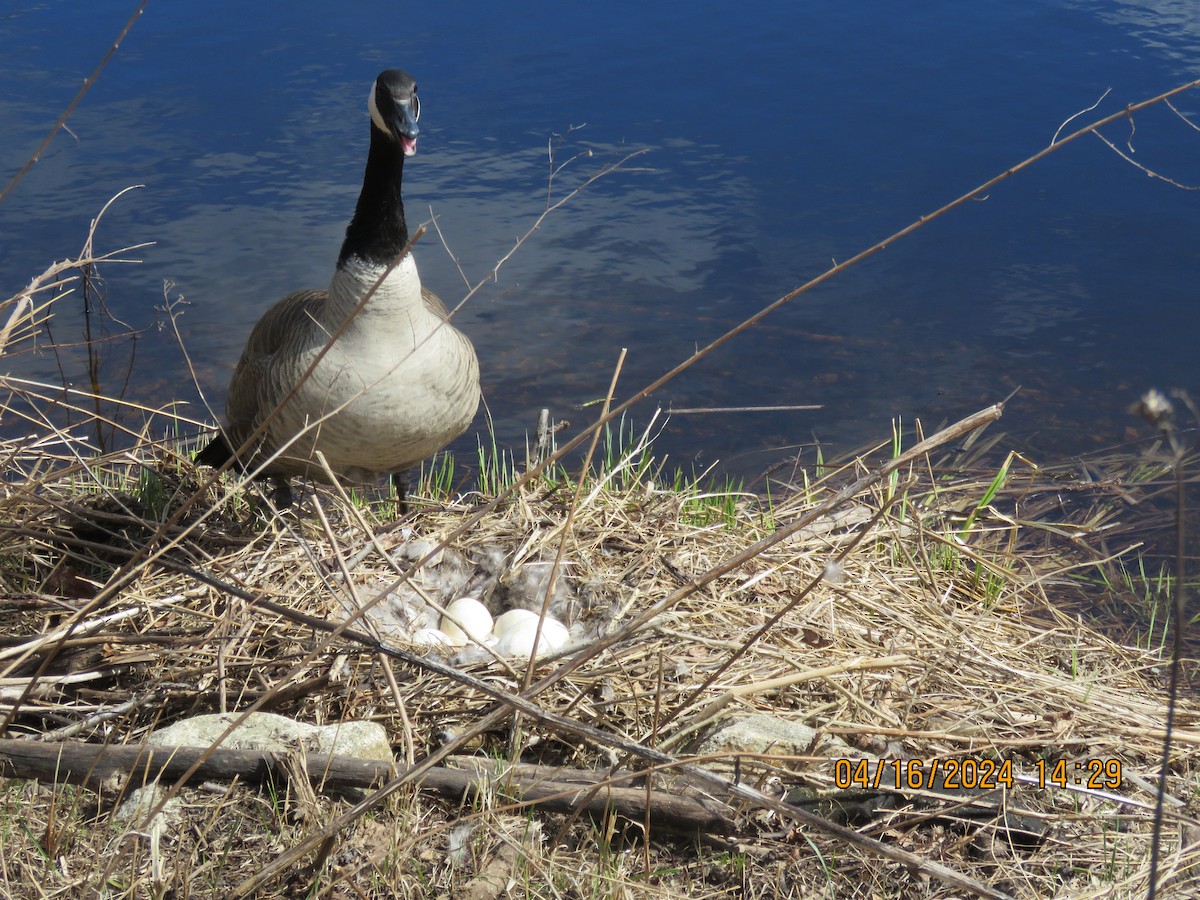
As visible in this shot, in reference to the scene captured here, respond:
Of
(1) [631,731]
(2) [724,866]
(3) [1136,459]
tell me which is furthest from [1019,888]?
(3) [1136,459]

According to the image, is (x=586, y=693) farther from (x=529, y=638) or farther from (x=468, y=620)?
(x=468, y=620)

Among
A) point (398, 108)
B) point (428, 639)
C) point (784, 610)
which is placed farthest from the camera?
point (398, 108)

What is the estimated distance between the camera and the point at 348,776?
260 cm

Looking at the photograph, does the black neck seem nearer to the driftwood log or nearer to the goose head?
the goose head

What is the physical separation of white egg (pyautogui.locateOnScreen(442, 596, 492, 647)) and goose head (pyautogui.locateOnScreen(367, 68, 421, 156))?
1.56 meters

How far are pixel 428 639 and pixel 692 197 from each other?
651cm

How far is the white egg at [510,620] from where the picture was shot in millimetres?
3568

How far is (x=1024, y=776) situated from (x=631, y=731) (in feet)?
3.16

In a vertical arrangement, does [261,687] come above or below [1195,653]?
above

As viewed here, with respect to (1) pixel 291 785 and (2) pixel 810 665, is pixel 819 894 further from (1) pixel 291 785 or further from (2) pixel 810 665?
(1) pixel 291 785

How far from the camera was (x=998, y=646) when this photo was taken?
3.41 metres
